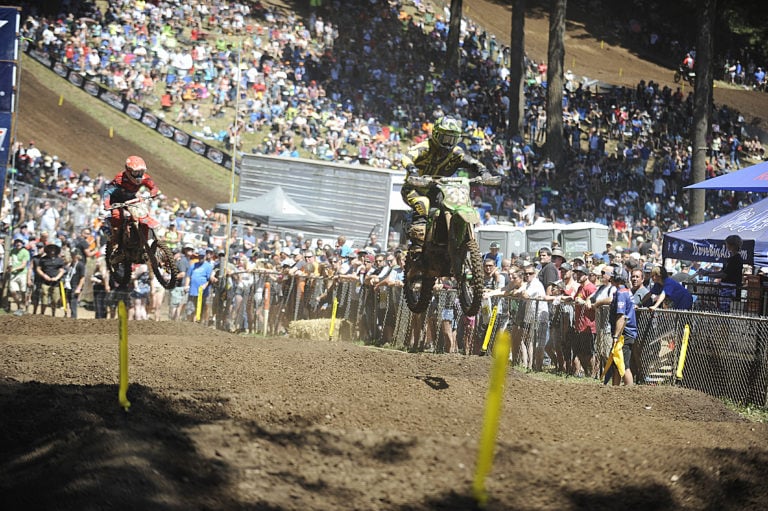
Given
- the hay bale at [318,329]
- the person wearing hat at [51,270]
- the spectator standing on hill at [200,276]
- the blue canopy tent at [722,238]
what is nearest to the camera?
the blue canopy tent at [722,238]

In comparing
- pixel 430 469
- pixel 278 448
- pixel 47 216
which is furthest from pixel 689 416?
pixel 47 216

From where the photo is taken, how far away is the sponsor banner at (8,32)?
19531 millimetres

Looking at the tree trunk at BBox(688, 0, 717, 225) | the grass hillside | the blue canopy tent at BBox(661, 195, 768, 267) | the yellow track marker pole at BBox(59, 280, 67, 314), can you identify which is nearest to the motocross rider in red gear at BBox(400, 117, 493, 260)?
the blue canopy tent at BBox(661, 195, 768, 267)

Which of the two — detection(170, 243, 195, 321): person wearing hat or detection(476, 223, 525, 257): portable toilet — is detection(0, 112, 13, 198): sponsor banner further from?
detection(476, 223, 525, 257): portable toilet

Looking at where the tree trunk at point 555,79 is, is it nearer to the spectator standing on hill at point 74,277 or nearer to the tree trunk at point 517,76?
the tree trunk at point 517,76

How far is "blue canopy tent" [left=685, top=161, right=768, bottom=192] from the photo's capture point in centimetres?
1698

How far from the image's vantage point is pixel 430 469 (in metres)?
7.09

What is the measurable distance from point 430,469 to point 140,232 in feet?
26.9

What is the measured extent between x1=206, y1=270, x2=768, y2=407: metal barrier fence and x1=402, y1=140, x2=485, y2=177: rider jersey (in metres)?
2.41

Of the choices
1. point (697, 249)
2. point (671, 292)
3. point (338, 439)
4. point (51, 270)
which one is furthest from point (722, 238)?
point (51, 270)

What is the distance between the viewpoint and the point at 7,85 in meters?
19.7

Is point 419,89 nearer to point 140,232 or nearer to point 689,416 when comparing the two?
point 140,232

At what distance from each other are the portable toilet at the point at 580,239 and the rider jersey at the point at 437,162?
559 inches

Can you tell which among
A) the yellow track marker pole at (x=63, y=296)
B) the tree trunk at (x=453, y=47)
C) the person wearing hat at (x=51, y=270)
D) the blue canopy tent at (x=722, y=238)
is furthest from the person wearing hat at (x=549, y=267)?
the tree trunk at (x=453, y=47)
